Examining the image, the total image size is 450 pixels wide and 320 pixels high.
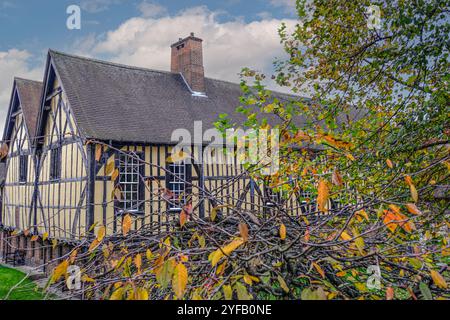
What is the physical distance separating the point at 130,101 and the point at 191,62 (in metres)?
4.61

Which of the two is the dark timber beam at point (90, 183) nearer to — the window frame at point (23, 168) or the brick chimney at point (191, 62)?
the window frame at point (23, 168)

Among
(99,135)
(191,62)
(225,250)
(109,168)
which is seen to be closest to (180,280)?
(225,250)

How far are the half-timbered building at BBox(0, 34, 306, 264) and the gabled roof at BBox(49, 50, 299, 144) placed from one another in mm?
38

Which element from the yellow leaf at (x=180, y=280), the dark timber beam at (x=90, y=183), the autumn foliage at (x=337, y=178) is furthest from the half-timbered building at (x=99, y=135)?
the yellow leaf at (x=180, y=280)

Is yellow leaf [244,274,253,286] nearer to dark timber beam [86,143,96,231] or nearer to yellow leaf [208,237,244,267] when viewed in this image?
yellow leaf [208,237,244,267]

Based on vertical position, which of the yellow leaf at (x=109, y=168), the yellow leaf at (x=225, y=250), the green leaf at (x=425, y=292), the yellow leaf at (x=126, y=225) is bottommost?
the green leaf at (x=425, y=292)

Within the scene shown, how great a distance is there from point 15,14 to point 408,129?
6.78 m

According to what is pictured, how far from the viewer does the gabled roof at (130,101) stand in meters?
11.9

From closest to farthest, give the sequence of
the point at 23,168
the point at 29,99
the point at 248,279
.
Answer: the point at 248,279
the point at 23,168
the point at 29,99

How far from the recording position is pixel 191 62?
56.9 ft

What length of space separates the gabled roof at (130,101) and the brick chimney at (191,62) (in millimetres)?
396

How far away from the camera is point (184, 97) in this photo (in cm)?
1606

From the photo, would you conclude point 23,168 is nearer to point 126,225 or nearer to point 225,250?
point 126,225
